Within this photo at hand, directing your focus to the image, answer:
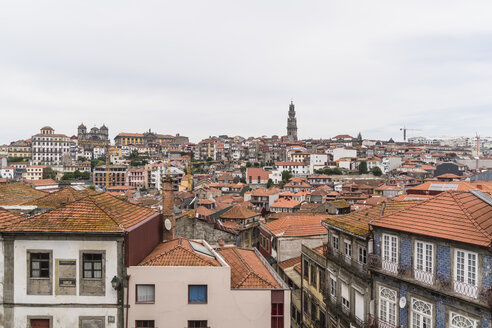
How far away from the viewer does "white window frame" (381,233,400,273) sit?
14.6 meters

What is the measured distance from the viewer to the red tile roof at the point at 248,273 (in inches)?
571

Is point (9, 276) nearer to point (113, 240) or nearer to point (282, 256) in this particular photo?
point (113, 240)

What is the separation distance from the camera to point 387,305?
15.1m

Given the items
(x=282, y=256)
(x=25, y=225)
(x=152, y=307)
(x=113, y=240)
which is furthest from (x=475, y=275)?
(x=282, y=256)

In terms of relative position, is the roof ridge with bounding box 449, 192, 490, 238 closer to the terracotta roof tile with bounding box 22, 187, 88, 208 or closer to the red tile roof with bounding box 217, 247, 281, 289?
the red tile roof with bounding box 217, 247, 281, 289

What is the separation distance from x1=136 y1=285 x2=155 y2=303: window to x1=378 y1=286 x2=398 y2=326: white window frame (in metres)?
9.46

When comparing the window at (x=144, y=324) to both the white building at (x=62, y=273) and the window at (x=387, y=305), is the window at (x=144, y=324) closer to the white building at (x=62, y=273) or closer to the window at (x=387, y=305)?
the white building at (x=62, y=273)

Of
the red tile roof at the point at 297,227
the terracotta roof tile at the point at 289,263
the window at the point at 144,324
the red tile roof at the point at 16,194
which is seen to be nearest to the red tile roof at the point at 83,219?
the window at the point at 144,324

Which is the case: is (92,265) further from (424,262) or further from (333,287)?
(333,287)

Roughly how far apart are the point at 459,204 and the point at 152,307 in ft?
40.3

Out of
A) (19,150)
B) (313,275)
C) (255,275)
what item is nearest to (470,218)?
(255,275)

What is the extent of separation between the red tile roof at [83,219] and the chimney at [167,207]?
3056 mm

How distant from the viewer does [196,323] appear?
13938 mm

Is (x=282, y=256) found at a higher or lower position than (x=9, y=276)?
lower
